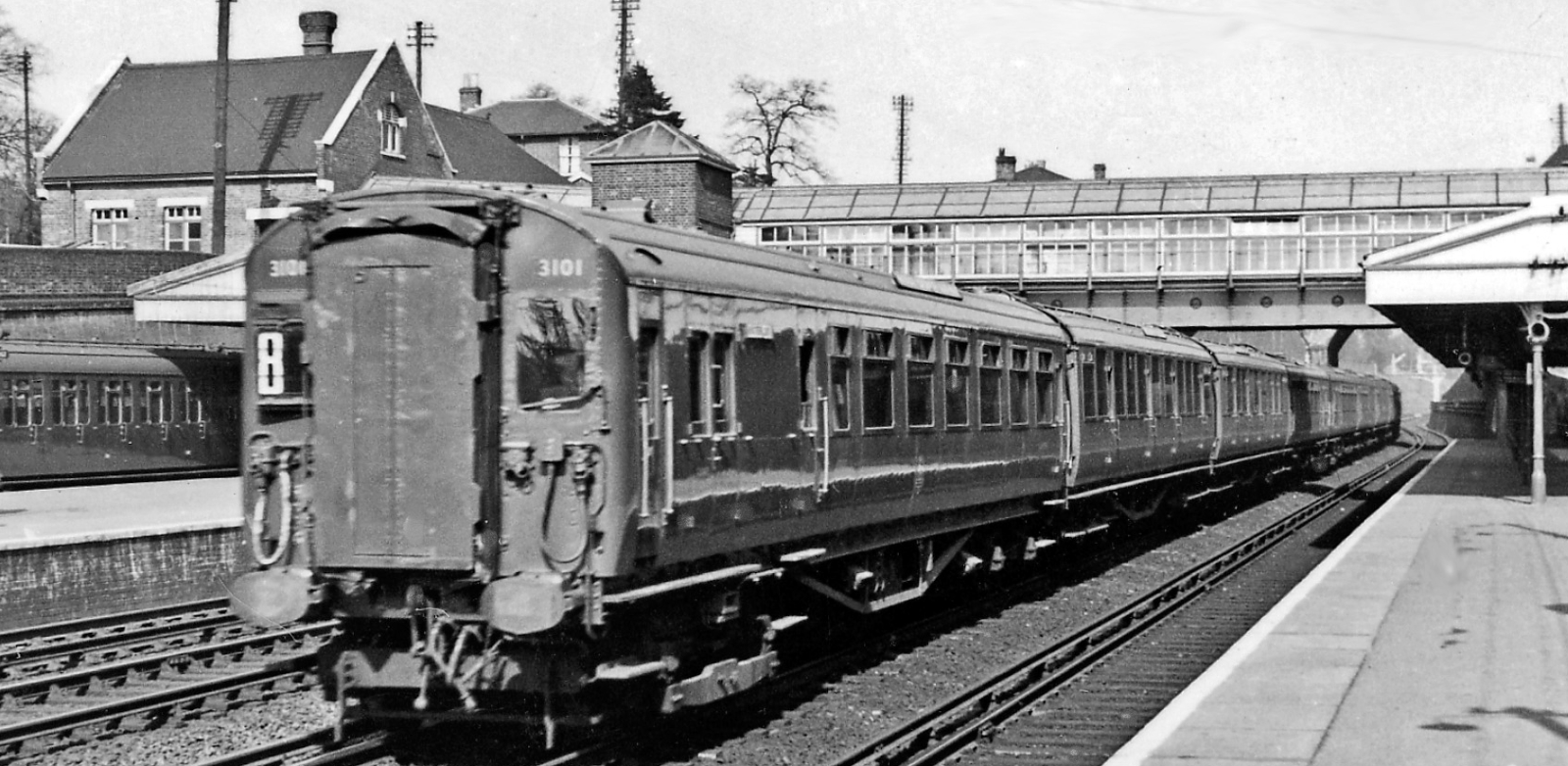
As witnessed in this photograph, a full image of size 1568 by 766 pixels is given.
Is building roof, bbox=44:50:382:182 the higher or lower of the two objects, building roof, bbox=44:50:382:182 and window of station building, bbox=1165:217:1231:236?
the higher

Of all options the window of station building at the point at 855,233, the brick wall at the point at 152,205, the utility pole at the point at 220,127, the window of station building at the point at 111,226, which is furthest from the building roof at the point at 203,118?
the window of station building at the point at 855,233

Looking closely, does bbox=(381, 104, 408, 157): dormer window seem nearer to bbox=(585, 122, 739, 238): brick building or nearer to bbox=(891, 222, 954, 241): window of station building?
bbox=(891, 222, 954, 241): window of station building

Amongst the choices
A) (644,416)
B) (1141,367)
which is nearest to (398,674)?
(644,416)

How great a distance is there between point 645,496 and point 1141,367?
14.7m

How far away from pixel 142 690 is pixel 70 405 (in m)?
18.7

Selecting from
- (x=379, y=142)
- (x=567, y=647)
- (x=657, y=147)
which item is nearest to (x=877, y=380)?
(x=567, y=647)

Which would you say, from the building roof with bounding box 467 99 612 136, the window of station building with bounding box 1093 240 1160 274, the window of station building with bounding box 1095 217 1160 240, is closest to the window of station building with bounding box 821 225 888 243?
the window of station building with bounding box 1095 217 1160 240

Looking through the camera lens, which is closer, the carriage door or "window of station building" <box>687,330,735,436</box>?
the carriage door

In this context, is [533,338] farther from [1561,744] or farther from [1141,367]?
[1141,367]

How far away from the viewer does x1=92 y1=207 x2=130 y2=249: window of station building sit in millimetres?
48781

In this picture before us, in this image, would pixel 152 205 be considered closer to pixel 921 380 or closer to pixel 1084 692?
pixel 921 380

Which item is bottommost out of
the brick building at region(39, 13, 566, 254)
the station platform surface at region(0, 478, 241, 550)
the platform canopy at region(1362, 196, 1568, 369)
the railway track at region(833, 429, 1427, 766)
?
the railway track at region(833, 429, 1427, 766)

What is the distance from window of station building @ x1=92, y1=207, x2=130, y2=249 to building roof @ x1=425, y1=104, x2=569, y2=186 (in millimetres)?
11018

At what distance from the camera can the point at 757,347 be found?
11.3 meters
